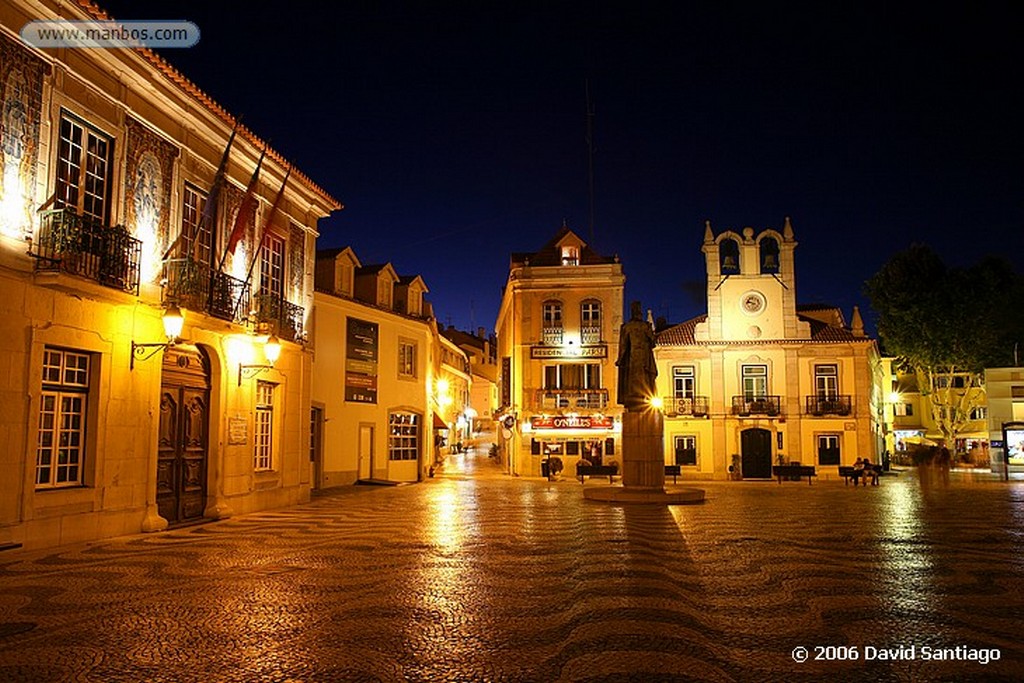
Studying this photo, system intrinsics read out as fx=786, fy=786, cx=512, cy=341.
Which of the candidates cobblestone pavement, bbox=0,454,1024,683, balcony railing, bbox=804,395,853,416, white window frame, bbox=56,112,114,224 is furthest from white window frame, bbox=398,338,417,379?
balcony railing, bbox=804,395,853,416

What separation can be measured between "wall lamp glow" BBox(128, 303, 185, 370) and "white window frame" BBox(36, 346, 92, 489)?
2.78 feet

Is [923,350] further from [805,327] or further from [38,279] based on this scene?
[38,279]

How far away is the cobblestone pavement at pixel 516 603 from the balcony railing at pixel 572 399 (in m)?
24.3

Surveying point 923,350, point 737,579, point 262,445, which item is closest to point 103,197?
point 262,445

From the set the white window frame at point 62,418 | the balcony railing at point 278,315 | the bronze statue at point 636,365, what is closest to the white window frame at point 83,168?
the white window frame at point 62,418

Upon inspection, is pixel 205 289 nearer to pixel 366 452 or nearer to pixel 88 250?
pixel 88 250

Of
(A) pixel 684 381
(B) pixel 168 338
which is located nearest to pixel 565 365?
(A) pixel 684 381

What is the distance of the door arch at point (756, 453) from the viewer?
3822cm

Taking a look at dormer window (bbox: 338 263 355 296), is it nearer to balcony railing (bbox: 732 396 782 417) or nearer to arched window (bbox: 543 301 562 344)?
arched window (bbox: 543 301 562 344)

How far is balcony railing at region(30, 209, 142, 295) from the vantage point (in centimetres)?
1129

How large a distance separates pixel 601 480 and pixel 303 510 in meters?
19.5

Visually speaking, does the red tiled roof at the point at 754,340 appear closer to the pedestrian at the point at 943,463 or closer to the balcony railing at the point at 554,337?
the balcony railing at the point at 554,337

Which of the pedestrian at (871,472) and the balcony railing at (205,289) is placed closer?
the balcony railing at (205,289)

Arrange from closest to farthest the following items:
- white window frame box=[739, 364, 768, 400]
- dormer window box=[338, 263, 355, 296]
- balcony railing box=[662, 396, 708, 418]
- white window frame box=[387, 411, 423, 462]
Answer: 1. dormer window box=[338, 263, 355, 296]
2. white window frame box=[387, 411, 423, 462]
3. balcony railing box=[662, 396, 708, 418]
4. white window frame box=[739, 364, 768, 400]
